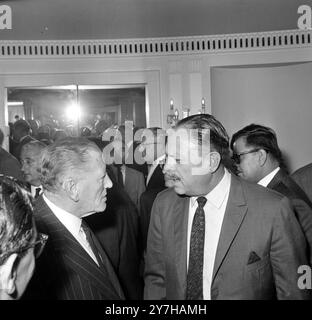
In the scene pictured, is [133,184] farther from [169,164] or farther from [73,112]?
[169,164]

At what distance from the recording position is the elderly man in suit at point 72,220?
107 cm

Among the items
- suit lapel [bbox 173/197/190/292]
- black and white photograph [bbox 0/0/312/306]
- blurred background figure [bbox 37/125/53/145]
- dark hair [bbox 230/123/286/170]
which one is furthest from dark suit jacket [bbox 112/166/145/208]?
suit lapel [bbox 173/197/190/292]

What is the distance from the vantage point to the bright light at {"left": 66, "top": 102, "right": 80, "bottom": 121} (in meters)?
3.67

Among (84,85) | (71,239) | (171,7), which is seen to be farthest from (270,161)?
(84,85)

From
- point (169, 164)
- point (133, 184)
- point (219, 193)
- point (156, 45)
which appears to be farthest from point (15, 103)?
point (219, 193)

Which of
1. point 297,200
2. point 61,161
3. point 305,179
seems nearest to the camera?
point 61,161

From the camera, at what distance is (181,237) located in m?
1.27

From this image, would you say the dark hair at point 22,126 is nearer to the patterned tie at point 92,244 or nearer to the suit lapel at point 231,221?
the patterned tie at point 92,244

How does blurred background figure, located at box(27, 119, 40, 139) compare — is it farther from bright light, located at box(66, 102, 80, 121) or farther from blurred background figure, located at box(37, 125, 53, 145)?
bright light, located at box(66, 102, 80, 121)

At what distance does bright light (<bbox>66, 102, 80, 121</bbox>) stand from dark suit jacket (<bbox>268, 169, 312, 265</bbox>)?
225cm

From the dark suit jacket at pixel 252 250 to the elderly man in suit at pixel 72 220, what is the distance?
0.76 ft

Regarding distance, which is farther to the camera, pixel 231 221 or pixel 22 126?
pixel 22 126

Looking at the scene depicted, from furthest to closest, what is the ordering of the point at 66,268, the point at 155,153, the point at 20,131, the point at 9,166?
the point at 20,131
the point at 9,166
the point at 155,153
the point at 66,268

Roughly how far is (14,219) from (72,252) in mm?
441
